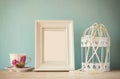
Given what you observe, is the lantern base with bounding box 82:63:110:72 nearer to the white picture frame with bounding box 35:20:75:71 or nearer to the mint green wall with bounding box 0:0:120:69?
the white picture frame with bounding box 35:20:75:71

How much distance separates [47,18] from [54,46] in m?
0.25

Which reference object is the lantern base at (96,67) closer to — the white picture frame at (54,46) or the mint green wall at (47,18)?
the white picture frame at (54,46)

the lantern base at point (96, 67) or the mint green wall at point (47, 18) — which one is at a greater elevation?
the mint green wall at point (47, 18)

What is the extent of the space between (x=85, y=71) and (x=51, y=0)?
57 centimetres

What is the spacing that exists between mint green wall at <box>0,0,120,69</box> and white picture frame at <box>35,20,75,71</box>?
0.15 meters

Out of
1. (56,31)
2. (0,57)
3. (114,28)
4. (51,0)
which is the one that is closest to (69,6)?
(51,0)

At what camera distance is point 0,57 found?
1.42m

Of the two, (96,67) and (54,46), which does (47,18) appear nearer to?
(54,46)

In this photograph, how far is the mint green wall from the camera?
4.68 ft

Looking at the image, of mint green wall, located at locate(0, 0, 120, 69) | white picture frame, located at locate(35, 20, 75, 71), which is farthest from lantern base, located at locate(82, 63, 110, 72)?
mint green wall, located at locate(0, 0, 120, 69)

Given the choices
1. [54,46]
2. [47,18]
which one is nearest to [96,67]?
[54,46]

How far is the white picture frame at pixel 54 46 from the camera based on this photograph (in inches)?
49.8

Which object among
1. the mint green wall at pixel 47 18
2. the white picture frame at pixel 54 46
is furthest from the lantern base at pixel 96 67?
the mint green wall at pixel 47 18

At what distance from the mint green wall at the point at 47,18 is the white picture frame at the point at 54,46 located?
0.15m
